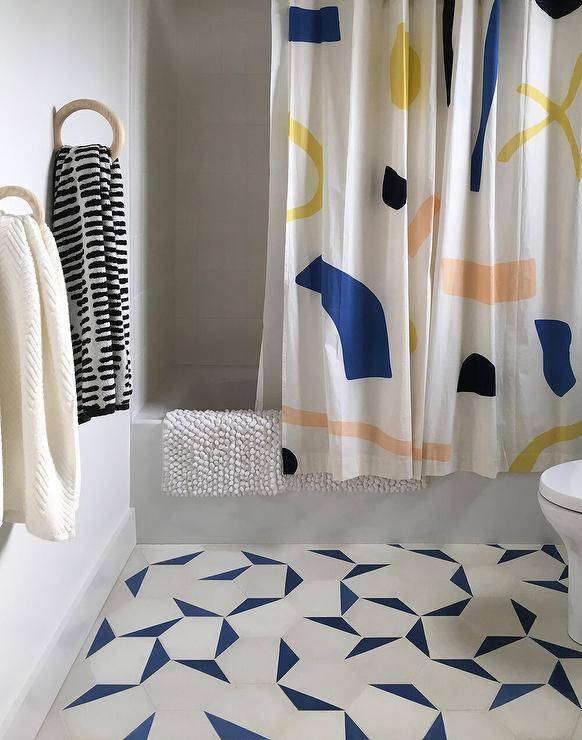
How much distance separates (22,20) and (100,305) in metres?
0.61

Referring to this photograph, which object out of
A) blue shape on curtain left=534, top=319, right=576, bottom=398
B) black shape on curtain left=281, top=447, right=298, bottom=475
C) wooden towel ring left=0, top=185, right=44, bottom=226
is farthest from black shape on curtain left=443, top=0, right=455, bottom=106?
wooden towel ring left=0, top=185, right=44, bottom=226

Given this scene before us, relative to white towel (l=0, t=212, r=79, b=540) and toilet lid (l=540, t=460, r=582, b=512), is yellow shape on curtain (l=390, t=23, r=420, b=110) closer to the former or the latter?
toilet lid (l=540, t=460, r=582, b=512)

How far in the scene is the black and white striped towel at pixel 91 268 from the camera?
5.59 ft

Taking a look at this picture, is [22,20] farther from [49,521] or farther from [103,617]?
[103,617]

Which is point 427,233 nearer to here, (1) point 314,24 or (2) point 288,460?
Result: (1) point 314,24

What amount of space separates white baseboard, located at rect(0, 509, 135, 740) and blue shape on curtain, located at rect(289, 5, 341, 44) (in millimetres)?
1660

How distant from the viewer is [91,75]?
213cm

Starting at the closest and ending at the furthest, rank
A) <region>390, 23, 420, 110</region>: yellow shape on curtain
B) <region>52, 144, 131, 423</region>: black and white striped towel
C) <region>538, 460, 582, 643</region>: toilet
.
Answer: <region>52, 144, 131, 423</region>: black and white striped towel < <region>538, 460, 582, 643</region>: toilet < <region>390, 23, 420, 110</region>: yellow shape on curtain

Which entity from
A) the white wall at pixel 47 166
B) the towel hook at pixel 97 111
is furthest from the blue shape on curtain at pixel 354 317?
the towel hook at pixel 97 111

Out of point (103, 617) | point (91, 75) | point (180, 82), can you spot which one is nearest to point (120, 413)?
point (103, 617)

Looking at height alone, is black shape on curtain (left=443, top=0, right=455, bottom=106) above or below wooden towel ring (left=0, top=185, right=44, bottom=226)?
above

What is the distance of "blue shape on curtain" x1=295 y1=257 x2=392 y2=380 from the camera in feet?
8.20

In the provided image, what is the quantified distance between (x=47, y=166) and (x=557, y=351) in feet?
5.56

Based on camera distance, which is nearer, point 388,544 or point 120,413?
point 120,413
